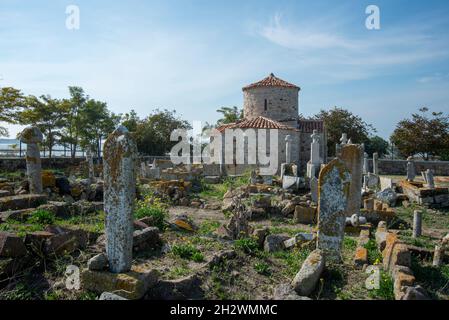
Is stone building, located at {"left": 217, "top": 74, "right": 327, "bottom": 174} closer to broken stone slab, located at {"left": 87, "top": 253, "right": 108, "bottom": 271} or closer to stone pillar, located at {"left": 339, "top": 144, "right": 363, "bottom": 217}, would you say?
stone pillar, located at {"left": 339, "top": 144, "right": 363, "bottom": 217}

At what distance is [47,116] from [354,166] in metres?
29.5

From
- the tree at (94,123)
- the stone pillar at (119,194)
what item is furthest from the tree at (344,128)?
the stone pillar at (119,194)

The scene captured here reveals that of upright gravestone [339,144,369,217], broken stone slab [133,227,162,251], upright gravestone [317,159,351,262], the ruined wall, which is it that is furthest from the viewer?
the ruined wall

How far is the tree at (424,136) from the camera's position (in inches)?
1229

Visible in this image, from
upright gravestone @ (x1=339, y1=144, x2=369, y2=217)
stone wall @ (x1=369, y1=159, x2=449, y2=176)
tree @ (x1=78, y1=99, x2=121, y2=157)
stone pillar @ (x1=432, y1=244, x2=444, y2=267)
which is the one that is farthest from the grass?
tree @ (x1=78, y1=99, x2=121, y2=157)

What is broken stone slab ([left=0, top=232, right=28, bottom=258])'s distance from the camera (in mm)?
5312

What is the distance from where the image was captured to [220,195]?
52.5 ft

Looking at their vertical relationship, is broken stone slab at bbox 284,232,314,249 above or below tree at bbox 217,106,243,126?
below

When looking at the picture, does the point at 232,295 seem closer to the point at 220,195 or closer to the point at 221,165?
the point at 220,195

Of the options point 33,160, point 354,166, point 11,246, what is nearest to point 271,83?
point 354,166

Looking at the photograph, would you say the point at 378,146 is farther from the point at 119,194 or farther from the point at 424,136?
the point at 119,194

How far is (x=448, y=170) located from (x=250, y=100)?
16086mm

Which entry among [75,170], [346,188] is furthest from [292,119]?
[346,188]

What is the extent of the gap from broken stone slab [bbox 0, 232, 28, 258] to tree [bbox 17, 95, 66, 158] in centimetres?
2689
